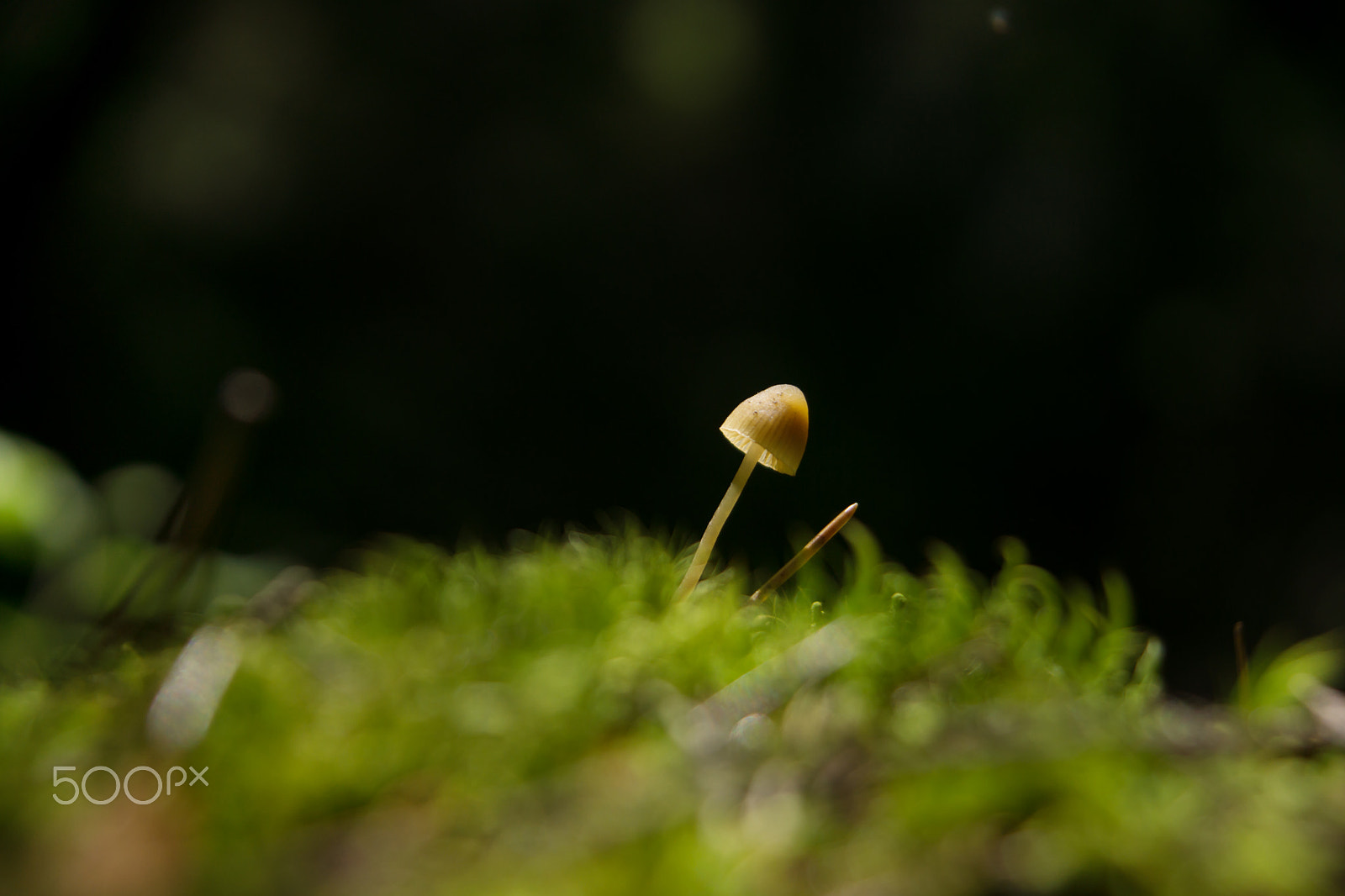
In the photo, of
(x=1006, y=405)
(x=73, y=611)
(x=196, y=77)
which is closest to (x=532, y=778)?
(x=73, y=611)

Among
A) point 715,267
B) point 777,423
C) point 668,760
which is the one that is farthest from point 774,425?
point 715,267

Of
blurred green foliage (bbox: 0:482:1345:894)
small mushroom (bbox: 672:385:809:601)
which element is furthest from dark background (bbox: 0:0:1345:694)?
blurred green foliage (bbox: 0:482:1345:894)

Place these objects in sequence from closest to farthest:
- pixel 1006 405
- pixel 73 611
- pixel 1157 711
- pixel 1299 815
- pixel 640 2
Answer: pixel 1299 815
pixel 1157 711
pixel 73 611
pixel 1006 405
pixel 640 2

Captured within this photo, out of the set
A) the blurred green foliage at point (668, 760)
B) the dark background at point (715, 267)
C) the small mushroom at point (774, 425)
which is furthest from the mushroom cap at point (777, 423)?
the dark background at point (715, 267)

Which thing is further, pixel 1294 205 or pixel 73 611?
pixel 1294 205

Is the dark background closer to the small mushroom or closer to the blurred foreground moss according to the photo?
the small mushroom

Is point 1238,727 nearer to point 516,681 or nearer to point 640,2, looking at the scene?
point 516,681
